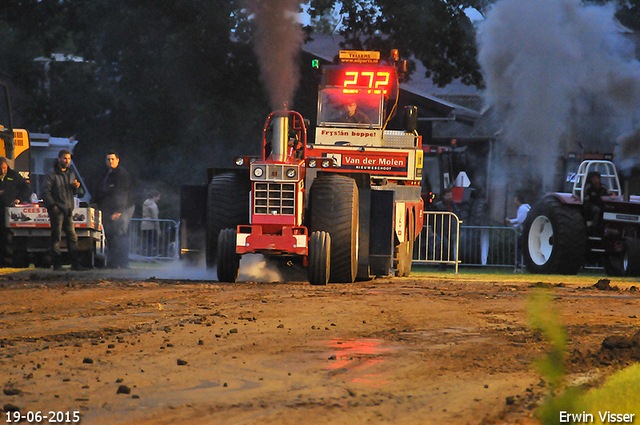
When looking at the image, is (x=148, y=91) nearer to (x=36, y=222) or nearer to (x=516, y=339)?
(x=36, y=222)

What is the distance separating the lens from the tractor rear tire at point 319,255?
11.6 meters

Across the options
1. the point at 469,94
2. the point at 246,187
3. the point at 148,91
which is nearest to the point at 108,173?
the point at 246,187

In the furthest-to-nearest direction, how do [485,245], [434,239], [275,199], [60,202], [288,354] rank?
[485,245], [434,239], [60,202], [275,199], [288,354]

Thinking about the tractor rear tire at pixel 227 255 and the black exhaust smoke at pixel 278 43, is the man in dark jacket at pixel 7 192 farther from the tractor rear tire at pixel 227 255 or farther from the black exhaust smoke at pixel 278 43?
the black exhaust smoke at pixel 278 43

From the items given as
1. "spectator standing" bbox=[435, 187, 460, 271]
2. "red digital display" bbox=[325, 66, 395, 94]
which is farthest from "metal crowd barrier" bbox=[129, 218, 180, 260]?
"spectator standing" bbox=[435, 187, 460, 271]

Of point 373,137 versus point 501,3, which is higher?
point 501,3

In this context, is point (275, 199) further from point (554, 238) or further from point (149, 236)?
point (149, 236)

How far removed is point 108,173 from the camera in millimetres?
16109

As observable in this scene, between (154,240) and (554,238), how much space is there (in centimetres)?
912

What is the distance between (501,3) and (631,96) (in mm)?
4905

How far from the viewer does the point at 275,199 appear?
11750mm

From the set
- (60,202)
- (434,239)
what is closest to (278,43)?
(434,239)

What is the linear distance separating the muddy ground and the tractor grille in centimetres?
130

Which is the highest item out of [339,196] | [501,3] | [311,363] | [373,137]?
[501,3]
